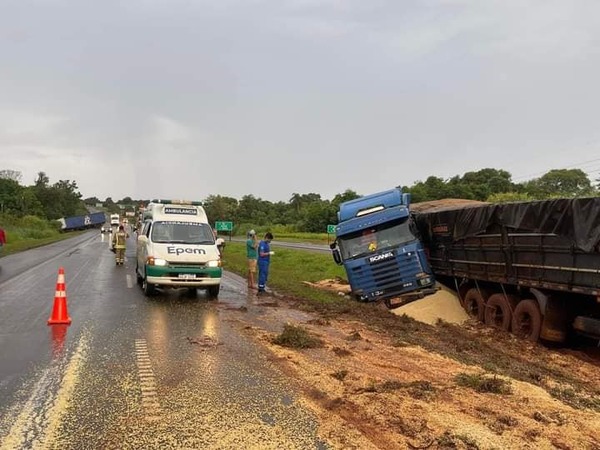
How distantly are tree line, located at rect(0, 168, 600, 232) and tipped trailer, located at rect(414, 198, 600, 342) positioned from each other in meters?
40.3

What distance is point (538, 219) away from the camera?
377 inches

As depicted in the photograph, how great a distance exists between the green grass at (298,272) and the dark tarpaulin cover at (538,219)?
12.9ft

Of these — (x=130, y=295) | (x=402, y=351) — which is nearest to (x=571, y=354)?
(x=402, y=351)

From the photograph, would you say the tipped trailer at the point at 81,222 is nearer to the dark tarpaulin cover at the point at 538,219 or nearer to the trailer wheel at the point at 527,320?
the dark tarpaulin cover at the point at 538,219

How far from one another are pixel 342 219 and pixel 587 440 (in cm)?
1057

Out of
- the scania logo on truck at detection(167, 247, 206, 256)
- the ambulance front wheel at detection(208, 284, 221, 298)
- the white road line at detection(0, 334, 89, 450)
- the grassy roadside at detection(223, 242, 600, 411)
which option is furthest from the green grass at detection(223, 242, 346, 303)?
the white road line at detection(0, 334, 89, 450)

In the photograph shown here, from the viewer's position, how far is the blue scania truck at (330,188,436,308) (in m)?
13.5

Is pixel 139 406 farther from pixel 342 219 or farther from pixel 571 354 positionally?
pixel 342 219

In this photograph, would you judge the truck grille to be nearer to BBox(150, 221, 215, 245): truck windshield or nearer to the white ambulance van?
the white ambulance van

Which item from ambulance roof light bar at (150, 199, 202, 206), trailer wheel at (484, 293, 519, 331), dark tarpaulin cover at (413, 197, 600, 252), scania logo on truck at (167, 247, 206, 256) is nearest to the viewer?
dark tarpaulin cover at (413, 197, 600, 252)

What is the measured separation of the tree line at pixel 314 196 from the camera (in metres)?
→ 71.0

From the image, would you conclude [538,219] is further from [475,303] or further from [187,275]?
[187,275]

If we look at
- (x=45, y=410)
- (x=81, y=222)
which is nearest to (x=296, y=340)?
(x=45, y=410)

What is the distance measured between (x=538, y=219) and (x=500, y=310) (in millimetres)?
2825
